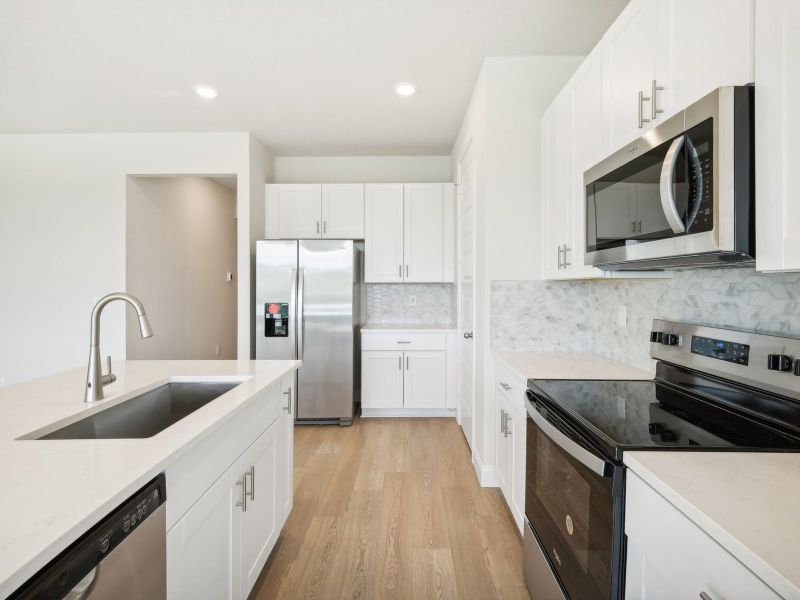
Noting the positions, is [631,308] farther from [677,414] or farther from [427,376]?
[427,376]

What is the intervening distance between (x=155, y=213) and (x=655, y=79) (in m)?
4.27

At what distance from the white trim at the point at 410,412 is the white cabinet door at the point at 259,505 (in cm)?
219

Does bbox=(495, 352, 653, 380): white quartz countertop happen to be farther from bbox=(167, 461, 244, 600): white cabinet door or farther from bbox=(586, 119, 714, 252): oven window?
bbox=(167, 461, 244, 600): white cabinet door

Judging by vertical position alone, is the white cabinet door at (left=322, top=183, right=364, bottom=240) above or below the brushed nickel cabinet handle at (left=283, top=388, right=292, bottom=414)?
above

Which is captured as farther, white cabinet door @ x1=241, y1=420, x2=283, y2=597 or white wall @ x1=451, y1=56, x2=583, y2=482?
white wall @ x1=451, y1=56, x2=583, y2=482

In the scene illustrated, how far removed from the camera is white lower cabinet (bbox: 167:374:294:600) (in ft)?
3.49

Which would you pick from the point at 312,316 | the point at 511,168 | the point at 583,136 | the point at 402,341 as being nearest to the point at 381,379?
the point at 402,341

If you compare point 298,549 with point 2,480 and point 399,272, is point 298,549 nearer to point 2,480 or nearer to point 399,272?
point 2,480

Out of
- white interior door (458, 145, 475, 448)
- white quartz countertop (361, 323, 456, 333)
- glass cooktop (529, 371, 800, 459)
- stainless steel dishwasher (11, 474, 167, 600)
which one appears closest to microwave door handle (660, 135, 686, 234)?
glass cooktop (529, 371, 800, 459)

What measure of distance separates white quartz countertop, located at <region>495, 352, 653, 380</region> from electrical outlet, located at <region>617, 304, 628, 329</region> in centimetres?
20

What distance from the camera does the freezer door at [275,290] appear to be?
3803 mm

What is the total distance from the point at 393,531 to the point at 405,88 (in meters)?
2.76

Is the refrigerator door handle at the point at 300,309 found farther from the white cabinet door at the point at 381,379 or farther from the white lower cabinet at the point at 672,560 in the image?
the white lower cabinet at the point at 672,560

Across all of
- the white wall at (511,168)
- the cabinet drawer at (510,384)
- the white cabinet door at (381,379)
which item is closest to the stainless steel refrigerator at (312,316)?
the white cabinet door at (381,379)
